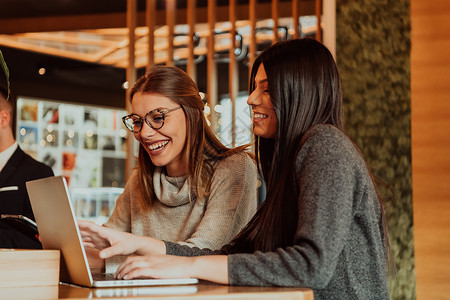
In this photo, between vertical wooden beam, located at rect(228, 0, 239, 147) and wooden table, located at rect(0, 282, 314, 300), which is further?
vertical wooden beam, located at rect(228, 0, 239, 147)

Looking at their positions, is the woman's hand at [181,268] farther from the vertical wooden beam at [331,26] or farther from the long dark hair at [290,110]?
the vertical wooden beam at [331,26]

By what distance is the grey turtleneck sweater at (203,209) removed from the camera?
2.02 m

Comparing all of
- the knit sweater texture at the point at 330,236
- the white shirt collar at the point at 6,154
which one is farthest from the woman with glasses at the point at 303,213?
the white shirt collar at the point at 6,154

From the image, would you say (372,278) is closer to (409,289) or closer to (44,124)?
(409,289)

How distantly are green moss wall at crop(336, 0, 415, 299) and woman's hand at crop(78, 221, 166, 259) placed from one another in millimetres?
2049

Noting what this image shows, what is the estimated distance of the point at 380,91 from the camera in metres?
3.49

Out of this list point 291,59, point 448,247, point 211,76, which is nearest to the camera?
point 291,59

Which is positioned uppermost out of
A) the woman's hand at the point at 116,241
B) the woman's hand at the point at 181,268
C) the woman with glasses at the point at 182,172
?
the woman with glasses at the point at 182,172

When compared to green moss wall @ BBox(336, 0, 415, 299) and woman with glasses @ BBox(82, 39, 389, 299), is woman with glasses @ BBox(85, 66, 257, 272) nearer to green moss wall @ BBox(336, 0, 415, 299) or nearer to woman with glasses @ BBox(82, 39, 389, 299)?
woman with glasses @ BBox(82, 39, 389, 299)

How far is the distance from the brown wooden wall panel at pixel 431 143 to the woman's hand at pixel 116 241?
2111 millimetres

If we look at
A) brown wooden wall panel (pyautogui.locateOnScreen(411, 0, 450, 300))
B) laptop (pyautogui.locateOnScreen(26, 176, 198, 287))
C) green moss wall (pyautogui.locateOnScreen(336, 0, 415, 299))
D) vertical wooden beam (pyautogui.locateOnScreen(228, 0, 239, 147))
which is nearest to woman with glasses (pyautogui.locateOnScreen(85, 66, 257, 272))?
laptop (pyautogui.locateOnScreen(26, 176, 198, 287))

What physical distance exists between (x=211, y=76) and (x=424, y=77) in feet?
5.14

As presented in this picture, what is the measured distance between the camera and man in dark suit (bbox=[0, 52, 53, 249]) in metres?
2.90

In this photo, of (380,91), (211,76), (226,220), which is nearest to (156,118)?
(226,220)
